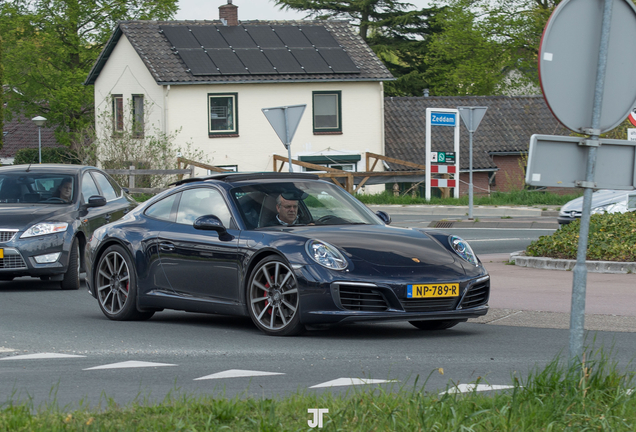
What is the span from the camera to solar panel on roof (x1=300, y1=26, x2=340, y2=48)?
152 ft

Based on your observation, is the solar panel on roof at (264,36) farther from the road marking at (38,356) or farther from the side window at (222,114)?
the road marking at (38,356)

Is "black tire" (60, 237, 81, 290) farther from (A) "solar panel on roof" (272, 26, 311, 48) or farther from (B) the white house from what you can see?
(A) "solar panel on roof" (272, 26, 311, 48)

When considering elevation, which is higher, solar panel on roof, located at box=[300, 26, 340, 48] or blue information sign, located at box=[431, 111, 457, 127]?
solar panel on roof, located at box=[300, 26, 340, 48]

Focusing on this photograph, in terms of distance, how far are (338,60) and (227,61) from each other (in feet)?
16.2

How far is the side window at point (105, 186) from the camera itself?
14565 mm

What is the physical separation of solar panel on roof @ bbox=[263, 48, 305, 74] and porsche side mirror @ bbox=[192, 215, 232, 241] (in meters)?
36.0

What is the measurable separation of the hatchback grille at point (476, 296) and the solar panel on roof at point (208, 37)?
3735 centimetres

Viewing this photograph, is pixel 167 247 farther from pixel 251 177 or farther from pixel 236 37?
Answer: pixel 236 37

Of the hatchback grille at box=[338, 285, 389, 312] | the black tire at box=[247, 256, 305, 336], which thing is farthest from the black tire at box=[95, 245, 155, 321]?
the hatchback grille at box=[338, 285, 389, 312]

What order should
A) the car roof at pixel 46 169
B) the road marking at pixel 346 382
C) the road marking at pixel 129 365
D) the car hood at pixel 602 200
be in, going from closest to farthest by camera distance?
1. the road marking at pixel 346 382
2. the road marking at pixel 129 365
3. the car roof at pixel 46 169
4. the car hood at pixel 602 200

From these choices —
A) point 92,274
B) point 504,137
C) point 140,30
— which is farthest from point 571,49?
point 504,137

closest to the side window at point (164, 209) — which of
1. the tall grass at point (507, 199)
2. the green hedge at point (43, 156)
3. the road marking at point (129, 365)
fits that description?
the road marking at point (129, 365)

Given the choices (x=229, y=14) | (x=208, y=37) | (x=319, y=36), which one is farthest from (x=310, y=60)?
(x=208, y=37)

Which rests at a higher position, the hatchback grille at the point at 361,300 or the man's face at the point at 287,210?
the man's face at the point at 287,210
